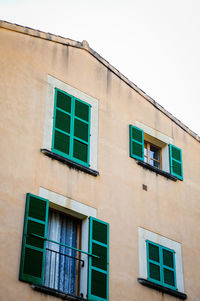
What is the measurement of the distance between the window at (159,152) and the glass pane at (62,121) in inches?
81.3

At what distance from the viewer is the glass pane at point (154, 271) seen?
1449 cm

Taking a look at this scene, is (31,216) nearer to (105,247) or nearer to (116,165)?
(105,247)

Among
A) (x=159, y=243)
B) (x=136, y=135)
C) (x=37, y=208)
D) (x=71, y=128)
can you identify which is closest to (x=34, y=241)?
(x=37, y=208)

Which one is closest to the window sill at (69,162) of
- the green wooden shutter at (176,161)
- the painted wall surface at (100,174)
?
the painted wall surface at (100,174)

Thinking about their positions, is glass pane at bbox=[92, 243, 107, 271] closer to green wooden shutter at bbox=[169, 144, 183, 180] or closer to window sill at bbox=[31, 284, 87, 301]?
window sill at bbox=[31, 284, 87, 301]

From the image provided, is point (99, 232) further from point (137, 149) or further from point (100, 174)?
point (137, 149)

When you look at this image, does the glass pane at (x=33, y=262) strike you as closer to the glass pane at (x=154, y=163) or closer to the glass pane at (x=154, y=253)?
the glass pane at (x=154, y=253)

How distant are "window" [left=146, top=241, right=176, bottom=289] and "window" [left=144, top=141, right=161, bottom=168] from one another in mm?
2750

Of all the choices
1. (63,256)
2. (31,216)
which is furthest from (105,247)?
(31,216)

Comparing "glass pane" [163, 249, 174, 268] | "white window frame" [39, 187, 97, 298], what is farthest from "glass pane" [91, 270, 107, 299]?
"glass pane" [163, 249, 174, 268]

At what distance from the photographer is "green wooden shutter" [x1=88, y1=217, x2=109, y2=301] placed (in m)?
13.1

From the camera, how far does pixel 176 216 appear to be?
52.4 ft

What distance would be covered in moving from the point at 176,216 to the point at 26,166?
4.52 meters

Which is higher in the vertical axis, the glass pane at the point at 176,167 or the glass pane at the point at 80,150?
the glass pane at the point at 176,167
